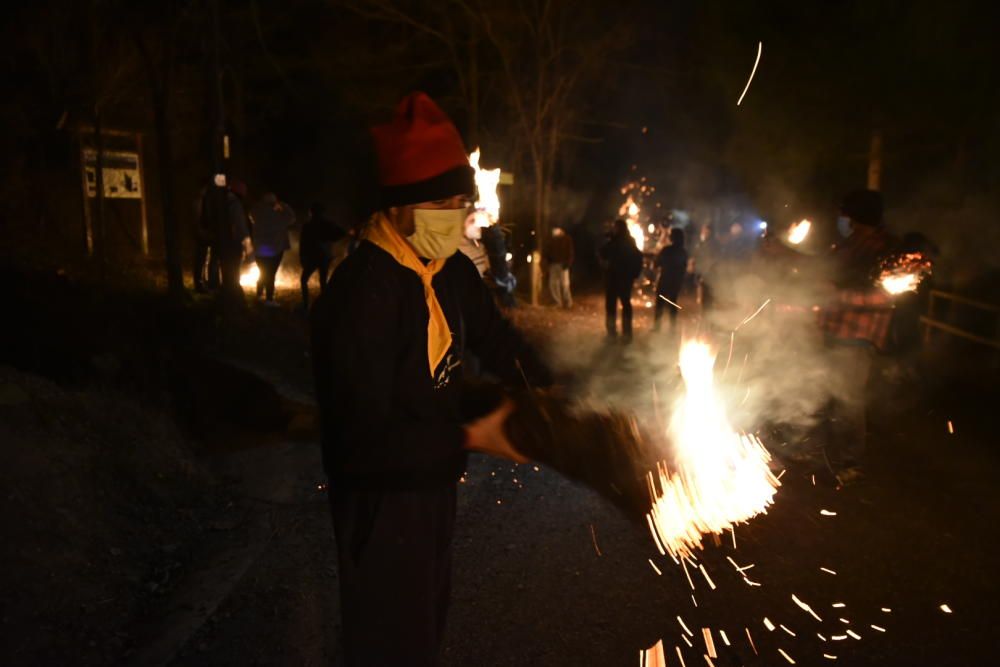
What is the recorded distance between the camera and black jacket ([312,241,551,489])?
91.3 inches

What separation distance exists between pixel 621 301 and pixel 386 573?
34.0ft

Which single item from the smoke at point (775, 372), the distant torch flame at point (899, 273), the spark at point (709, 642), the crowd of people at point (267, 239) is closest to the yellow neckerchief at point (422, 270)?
the spark at point (709, 642)

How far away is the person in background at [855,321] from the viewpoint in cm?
619

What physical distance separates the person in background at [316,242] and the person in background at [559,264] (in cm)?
512

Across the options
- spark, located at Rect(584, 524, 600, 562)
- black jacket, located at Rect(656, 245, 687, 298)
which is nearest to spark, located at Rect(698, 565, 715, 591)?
spark, located at Rect(584, 524, 600, 562)

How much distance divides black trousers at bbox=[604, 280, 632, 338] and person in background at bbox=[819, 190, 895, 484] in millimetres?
6085

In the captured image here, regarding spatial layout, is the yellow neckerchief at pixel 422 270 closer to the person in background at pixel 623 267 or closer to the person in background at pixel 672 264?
the person in background at pixel 672 264

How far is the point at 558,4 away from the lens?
17.0m

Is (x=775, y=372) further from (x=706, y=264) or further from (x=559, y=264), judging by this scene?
(x=559, y=264)

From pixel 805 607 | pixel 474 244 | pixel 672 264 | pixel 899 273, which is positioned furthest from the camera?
pixel 672 264

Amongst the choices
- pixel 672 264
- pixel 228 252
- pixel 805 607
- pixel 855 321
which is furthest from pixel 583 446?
pixel 672 264

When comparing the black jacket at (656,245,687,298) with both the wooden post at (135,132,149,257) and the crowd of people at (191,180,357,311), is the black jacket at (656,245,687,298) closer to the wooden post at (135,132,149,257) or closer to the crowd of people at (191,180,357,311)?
the crowd of people at (191,180,357,311)

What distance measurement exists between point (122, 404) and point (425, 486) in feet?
12.7

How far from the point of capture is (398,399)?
2451 mm
